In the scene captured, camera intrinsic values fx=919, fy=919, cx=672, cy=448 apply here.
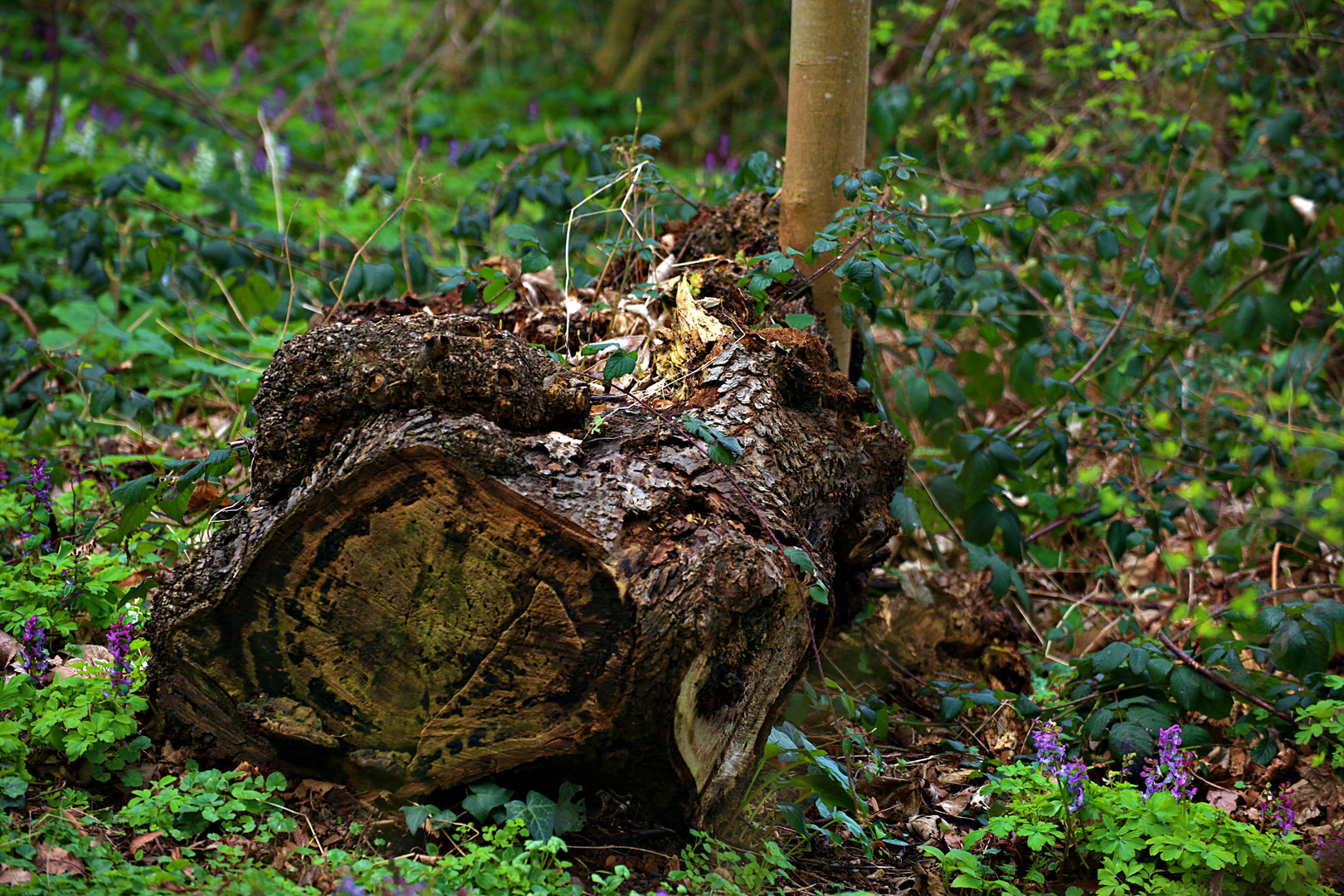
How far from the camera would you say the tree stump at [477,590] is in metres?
1.67

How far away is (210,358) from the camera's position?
3.60 m

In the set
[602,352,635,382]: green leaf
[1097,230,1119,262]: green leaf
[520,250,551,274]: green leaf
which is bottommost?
[602,352,635,382]: green leaf

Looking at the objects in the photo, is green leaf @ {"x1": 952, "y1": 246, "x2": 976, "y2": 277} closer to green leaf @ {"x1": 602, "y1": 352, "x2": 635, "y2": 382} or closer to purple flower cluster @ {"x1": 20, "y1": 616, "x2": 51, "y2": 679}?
green leaf @ {"x1": 602, "y1": 352, "x2": 635, "y2": 382}

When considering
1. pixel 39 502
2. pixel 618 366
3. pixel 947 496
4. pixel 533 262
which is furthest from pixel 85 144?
pixel 947 496

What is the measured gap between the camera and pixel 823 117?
8.52 feet

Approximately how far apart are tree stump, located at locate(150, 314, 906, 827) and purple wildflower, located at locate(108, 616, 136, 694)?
0.07 m

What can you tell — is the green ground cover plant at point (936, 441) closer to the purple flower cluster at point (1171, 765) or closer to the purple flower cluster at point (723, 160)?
the purple flower cluster at point (1171, 765)

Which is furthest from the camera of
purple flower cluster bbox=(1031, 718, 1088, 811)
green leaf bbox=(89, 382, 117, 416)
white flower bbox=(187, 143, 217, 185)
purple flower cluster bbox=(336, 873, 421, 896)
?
white flower bbox=(187, 143, 217, 185)

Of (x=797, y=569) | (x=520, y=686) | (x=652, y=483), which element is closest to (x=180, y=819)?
(x=520, y=686)

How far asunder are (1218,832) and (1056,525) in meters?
1.62

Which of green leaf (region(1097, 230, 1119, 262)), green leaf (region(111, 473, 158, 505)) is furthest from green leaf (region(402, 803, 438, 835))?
green leaf (region(1097, 230, 1119, 262))

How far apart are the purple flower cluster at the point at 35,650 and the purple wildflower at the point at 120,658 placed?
0.52ft

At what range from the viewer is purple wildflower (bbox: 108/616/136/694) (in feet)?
6.26

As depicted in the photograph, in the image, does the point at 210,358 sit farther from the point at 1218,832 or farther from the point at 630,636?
the point at 1218,832
